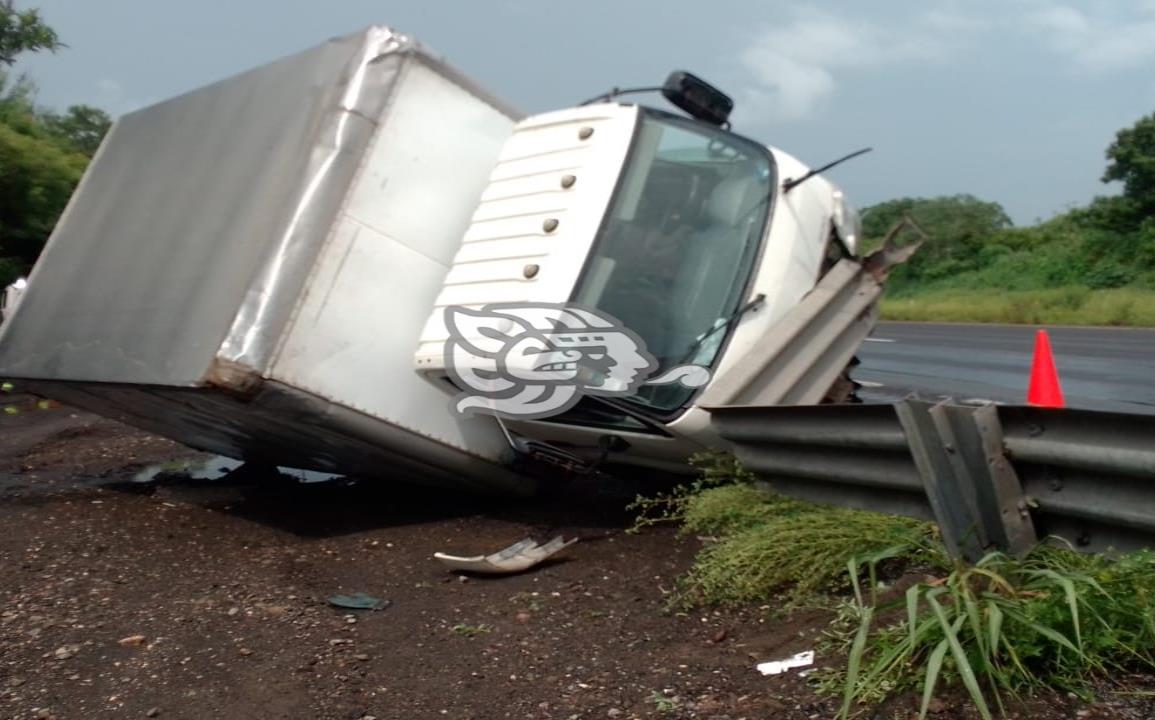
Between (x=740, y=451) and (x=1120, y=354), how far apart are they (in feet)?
34.5

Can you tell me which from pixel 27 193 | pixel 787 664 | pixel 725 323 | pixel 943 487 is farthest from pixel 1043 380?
pixel 27 193

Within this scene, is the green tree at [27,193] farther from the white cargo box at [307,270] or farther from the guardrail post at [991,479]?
the guardrail post at [991,479]

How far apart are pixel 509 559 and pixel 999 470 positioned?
7.12ft

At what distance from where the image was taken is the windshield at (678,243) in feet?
16.3

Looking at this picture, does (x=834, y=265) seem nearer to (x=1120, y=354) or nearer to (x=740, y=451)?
(x=740, y=451)

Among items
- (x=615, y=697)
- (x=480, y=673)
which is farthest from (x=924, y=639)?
(x=480, y=673)

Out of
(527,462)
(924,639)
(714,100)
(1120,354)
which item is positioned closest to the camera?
(924,639)

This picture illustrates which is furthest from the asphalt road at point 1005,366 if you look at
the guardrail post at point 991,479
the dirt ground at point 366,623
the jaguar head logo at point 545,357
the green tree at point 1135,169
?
the green tree at point 1135,169

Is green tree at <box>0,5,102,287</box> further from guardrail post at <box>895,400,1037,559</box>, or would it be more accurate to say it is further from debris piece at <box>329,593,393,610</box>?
guardrail post at <box>895,400,1037,559</box>

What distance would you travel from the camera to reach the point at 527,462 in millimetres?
5477

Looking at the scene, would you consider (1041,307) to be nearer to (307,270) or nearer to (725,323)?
(725,323)

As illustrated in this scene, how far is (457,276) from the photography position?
206 inches

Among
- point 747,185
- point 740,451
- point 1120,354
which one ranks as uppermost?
point 1120,354

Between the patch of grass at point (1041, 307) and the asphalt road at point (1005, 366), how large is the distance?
1784 millimetres
